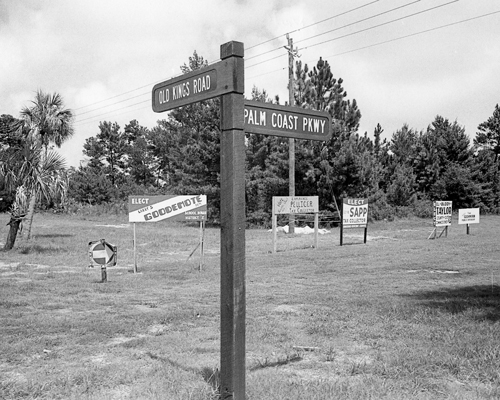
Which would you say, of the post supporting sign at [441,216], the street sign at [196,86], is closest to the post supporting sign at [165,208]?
the street sign at [196,86]

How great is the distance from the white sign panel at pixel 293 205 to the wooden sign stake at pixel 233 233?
52.0ft

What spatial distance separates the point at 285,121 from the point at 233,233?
104cm

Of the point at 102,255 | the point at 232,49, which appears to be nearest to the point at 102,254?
the point at 102,255

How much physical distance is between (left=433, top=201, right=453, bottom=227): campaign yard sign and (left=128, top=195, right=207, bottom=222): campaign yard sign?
14422 millimetres

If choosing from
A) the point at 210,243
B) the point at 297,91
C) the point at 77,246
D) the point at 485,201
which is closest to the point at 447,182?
the point at 485,201

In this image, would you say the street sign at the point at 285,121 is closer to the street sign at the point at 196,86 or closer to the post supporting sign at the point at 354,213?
the street sign at the point at 196,86

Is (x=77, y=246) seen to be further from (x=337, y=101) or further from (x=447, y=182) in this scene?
(x=447, y=182)

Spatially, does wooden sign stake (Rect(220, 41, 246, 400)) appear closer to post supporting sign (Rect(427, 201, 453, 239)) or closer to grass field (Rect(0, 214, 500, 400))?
grass field (Rect(0, 214, 500, 400))

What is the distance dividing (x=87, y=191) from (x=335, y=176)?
3984 cm

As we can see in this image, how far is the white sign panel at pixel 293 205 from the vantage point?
65.5ft

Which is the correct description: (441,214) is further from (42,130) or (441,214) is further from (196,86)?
(196,86)

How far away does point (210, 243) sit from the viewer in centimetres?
2220

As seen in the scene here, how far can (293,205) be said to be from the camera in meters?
20.6

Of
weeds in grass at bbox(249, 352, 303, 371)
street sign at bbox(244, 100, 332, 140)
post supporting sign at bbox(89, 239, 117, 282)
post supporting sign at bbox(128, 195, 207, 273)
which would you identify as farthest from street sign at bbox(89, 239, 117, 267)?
street sign at bbox(244, 100, 332, 140)
